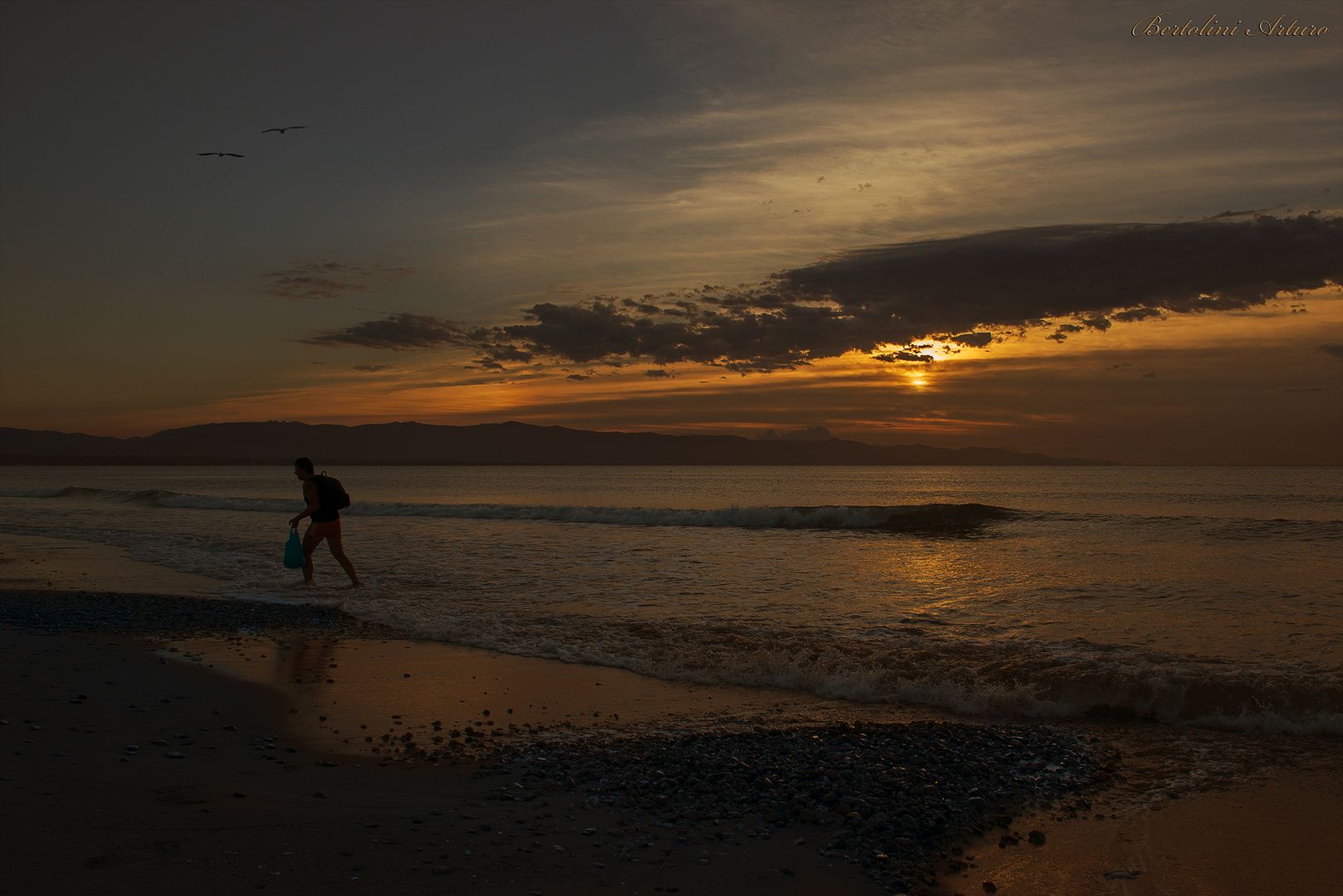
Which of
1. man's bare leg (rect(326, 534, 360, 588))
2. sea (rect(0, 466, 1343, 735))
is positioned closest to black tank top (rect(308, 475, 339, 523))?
man's bare leg (rect(326, 534, 360, 588))

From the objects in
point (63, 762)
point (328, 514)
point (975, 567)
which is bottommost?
point (975, 567)

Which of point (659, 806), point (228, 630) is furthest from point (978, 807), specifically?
point (228, 630)

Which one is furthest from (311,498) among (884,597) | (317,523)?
(884,597)

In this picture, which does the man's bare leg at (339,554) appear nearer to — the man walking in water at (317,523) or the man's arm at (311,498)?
the man walking in water at (317,523)

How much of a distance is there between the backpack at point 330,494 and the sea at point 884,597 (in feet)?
5.01

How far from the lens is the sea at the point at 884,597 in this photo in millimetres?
7613

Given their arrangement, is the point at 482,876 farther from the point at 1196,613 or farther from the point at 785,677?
the point at 1196,613

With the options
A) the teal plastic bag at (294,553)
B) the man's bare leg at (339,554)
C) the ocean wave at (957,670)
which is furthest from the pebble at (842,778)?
the teal plastic bag at (294,553)

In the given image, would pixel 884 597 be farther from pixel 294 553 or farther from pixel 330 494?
pixel 294 553

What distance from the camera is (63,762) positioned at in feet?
16.0

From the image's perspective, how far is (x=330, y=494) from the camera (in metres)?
13.2

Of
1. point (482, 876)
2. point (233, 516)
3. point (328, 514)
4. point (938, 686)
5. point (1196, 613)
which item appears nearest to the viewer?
point (482, 876)

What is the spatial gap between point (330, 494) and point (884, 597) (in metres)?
9.50

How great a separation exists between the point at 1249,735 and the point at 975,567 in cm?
1028
